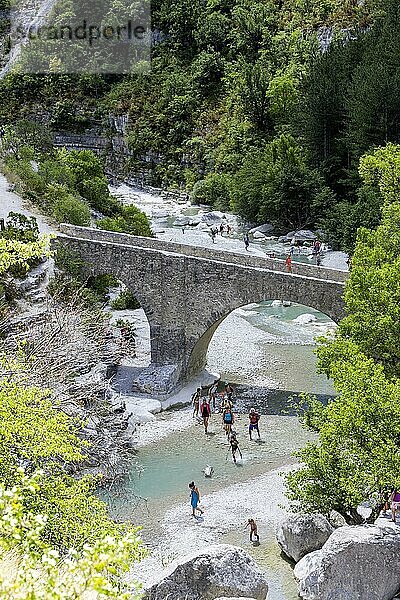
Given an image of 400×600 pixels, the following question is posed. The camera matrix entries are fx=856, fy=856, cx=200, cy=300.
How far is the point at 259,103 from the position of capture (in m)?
63.6

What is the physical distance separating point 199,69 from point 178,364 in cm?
4806

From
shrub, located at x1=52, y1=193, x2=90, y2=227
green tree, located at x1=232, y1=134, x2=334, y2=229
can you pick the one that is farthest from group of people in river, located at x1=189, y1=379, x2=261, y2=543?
green tree, located at x1=232, y1=134, x2=334, y2=229

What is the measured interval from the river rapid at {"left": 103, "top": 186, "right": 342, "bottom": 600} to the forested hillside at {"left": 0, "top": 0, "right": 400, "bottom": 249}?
11.5 metres

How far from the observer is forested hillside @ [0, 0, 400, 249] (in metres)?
49.3

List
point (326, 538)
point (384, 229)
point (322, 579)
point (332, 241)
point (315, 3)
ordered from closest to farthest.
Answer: point (322, 579) → point (326, 538) → point (384, 229) → point (332, 241) → point (315, 3)

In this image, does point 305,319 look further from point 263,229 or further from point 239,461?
point 263,229

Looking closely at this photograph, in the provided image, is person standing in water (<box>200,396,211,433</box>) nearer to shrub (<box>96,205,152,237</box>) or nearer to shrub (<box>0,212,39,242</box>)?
shrub (<box>0,212,39,242</box>)

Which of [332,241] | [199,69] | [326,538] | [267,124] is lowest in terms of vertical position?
[326,538]

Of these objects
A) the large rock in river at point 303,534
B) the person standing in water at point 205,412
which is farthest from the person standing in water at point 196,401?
the large rock in river at point 303,534

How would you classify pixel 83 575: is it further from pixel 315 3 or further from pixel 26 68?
pixel 26 68

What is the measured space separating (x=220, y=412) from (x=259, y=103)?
1588 inches

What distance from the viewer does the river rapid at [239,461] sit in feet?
66.0

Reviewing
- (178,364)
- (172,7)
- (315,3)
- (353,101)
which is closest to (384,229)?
(178,364)

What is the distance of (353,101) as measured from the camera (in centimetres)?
4884
